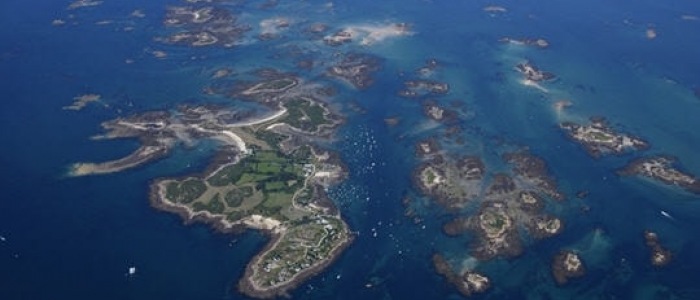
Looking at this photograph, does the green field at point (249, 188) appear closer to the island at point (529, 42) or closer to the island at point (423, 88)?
the island at point (423, 88)

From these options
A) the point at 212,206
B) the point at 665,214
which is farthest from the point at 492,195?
the point at 212,206

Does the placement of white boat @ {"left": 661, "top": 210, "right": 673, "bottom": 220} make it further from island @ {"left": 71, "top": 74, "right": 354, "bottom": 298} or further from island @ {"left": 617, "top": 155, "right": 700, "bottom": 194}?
island @ {"left": 71, "top": 74, "right": 354, "bottom": 298}

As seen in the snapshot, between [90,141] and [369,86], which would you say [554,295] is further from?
[90,141]

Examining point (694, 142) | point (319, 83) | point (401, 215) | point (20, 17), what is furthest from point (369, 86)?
point (20, 17)

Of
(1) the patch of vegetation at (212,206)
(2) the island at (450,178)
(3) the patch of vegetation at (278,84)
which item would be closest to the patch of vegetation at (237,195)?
(1) the patch of vegetation at (212,206)

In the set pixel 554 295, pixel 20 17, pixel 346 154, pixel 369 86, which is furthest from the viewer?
pixel 20 17

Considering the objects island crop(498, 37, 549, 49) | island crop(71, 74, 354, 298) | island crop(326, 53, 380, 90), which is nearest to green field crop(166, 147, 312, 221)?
island crop(71, 74, 354, 298)
